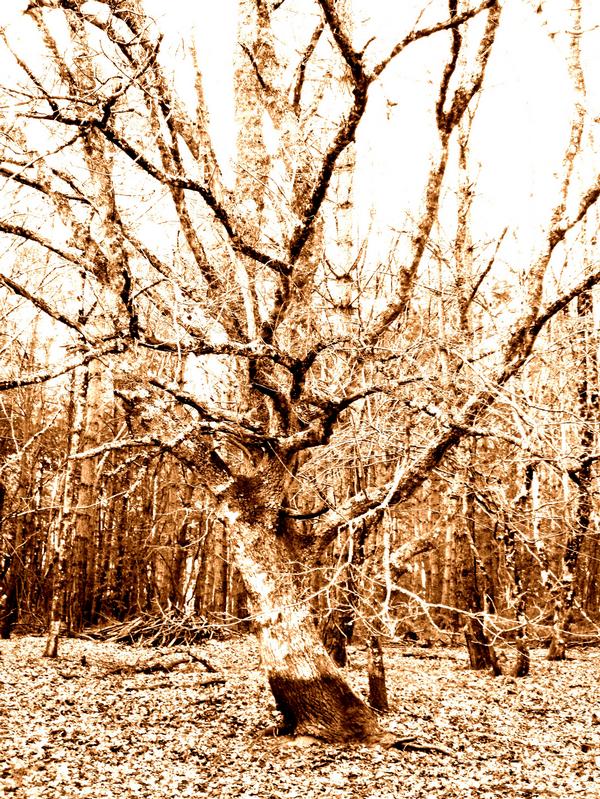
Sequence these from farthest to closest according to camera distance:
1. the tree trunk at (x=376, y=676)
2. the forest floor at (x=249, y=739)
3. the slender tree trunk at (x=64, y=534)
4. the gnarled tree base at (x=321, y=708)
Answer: the slender tree trunk at (x=64, y=534)
the tree trunk at (x=376, y=676)
the gnarled tree base at (x=321, y=708)
the forest floor at (x=249, y=739)

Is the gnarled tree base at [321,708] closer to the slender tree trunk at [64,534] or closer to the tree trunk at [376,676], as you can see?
the tree trunk at [376,676]

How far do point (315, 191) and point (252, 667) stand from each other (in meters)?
8.59

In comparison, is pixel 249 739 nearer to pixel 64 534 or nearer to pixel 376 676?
pixel 376 676

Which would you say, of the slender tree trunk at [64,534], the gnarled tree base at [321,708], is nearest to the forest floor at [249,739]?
the gnarled tree base at [321,708]

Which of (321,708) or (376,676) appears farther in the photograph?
(376,676)

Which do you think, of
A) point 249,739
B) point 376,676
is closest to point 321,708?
point 249,739

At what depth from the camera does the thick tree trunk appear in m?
6.34

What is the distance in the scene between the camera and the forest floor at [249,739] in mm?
5617

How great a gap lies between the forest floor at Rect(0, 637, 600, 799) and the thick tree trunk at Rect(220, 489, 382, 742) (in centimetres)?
19

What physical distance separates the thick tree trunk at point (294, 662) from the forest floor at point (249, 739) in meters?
0.19

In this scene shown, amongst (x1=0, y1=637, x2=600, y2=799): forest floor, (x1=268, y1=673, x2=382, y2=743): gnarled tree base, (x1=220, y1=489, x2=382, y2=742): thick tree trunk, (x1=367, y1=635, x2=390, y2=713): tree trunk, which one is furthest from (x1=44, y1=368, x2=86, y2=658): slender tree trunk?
(x1=268, y1=673, x2=382, y2=743): gnarled tree base

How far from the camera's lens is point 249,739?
680 cm

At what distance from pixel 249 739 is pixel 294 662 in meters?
1.14

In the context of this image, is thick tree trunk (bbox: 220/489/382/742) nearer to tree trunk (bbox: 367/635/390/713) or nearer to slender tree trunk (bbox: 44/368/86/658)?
tree trunk (bbox: 367/635/390/713)
